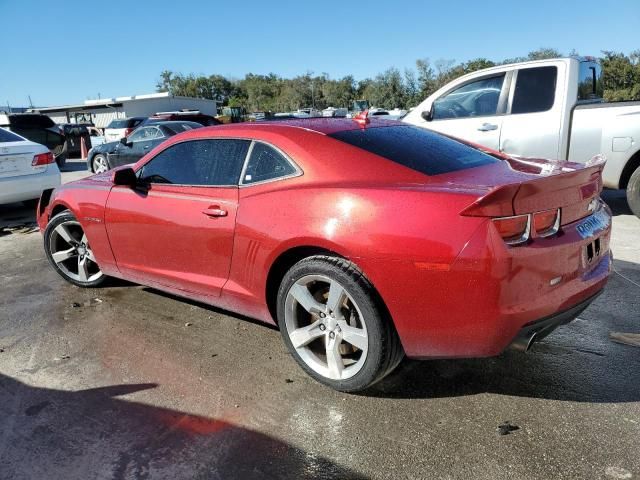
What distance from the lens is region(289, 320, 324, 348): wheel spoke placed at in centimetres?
281

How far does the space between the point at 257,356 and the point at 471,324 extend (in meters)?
1.50

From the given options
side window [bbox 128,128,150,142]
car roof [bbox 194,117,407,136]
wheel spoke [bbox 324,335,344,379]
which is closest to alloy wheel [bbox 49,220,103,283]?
car roof [bbox 194,117,407,136]

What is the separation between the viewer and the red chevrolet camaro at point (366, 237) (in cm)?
224

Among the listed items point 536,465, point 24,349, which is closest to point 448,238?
point 536,465

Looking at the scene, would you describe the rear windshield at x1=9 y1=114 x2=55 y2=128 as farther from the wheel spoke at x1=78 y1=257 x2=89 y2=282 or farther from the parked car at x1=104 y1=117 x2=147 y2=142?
the wheel spoke at x1=78 y1=257 x2=89 y2=282

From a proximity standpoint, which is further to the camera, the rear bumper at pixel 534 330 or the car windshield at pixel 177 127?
the car windshield at pixel 177 127

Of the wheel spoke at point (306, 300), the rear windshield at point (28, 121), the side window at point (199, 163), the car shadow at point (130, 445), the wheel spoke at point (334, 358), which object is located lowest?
the car shadow at point (130, 445)

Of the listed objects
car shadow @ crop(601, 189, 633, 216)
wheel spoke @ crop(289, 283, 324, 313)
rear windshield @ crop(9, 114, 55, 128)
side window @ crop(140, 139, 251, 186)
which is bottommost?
car shadow @ crop(601, 189, 633, 216)

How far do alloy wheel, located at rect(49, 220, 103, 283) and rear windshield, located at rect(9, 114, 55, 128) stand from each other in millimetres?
10882

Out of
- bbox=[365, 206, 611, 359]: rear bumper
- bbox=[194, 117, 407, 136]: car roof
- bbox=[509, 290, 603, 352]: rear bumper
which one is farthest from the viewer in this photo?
bbox=[194, 117, 407, 136]: car roof

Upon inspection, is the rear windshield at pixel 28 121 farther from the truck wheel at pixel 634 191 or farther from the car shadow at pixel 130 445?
the truck wheel at pixel 634 191

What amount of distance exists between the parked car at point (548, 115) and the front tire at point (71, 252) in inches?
183

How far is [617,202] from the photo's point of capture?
23.7 ft

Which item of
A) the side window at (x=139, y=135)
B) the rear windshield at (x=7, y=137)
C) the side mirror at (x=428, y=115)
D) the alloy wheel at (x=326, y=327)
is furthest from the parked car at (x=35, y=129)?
the alloy wheel at (x=326, y=327)
